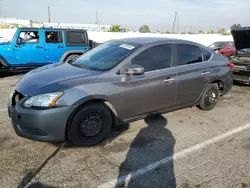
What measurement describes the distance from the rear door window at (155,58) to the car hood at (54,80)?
31.1 inches

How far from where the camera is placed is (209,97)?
17.2ft

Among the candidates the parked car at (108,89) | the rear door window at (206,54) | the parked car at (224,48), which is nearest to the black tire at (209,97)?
the parked car at (108,89)

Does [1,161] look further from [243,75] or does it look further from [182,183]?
[243,75]

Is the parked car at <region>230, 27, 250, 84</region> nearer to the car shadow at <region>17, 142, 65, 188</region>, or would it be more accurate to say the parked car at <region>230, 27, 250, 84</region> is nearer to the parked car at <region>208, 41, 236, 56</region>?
the car shadow at <region>17, 142, 65, 188</region>

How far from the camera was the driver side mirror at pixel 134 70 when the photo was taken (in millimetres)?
3627

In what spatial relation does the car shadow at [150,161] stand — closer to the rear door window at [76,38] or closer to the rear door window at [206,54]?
the rear door window at [206,54]

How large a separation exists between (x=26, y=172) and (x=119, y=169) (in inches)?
44.2

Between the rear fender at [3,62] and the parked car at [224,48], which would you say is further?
the parked car at [224,48]

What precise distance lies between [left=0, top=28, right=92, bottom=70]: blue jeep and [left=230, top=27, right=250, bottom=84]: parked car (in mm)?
5569

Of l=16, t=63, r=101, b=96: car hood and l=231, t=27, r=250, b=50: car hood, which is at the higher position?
l=231, t=27, r=250, b=50: car hood

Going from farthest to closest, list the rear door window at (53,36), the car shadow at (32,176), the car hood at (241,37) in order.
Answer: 1. the rear door window at (53,36)
2. the car hood at (241,37)
3. the car shadow at (32,176)

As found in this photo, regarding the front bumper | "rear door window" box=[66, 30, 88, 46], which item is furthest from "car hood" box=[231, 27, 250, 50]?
the front bumper

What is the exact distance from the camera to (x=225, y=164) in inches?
127

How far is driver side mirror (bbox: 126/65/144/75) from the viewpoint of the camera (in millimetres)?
3627
